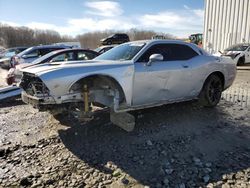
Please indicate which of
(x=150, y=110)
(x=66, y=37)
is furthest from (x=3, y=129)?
(x=66, y=37)

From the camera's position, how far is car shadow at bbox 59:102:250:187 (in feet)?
11.8


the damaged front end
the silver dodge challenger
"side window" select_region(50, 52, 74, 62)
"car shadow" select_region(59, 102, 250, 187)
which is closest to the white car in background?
the silver dodge challenger

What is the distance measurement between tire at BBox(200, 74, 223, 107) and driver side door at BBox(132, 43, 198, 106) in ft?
1.39

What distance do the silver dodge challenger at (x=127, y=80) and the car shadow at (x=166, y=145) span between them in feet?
1.35

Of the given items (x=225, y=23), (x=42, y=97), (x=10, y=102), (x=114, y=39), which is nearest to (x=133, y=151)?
(x=42, y=97)

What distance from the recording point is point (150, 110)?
243 inches

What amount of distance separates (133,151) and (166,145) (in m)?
0.57

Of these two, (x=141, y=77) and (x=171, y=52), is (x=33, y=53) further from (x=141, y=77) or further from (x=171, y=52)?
(x=141, y=77)

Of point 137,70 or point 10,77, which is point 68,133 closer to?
point 137,70

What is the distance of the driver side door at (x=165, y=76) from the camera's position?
16.1 feet

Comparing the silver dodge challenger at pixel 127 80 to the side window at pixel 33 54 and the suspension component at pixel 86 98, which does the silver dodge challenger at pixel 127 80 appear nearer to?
the suspension component at pixel 86 98

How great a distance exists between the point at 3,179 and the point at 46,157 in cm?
70

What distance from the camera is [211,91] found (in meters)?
6.27

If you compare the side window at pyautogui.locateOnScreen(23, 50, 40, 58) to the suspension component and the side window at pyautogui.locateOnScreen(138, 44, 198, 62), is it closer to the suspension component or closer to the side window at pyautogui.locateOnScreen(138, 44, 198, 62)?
the side window at pyautogui.locateOnScreen(138, 44, 198, 62)
